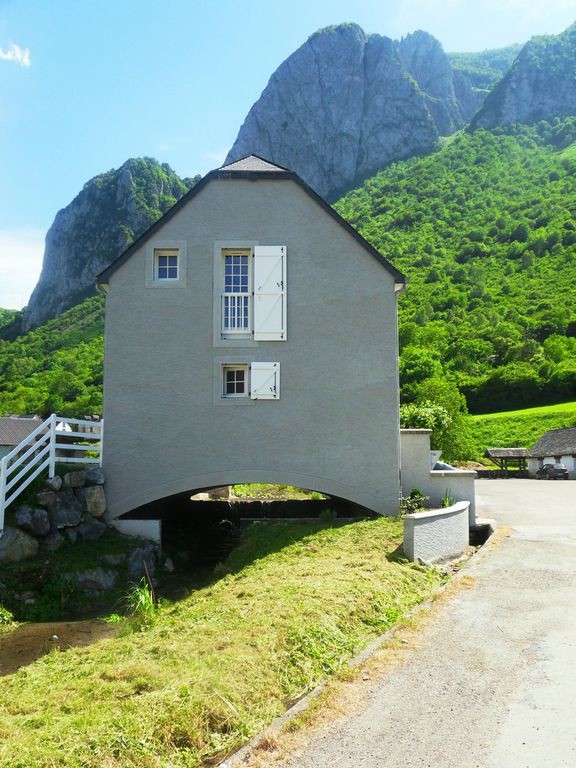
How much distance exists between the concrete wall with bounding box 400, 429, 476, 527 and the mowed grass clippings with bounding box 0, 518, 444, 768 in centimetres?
476

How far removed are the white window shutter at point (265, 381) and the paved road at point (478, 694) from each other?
256 inches

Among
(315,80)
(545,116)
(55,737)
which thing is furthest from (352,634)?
(315,80)

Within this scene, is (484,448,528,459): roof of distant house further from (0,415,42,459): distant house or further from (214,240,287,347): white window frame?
(214,240,287,347): white window frame

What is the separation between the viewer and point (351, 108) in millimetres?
138750

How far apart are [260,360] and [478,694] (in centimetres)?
1003

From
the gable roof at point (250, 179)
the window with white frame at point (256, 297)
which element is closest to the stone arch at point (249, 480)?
the window with white frame at point (256, 297)

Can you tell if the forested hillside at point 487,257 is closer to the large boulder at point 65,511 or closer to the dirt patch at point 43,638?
the large boulder at point 65,511

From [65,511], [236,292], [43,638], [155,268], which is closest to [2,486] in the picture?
[65,511]

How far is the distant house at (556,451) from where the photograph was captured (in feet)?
165

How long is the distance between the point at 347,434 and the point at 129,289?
6.38 meters

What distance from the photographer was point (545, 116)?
127750mm

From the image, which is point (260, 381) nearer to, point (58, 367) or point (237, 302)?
point (237, 302)

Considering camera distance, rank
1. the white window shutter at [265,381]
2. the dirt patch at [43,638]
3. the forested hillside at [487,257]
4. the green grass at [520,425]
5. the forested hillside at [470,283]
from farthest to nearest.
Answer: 1. the forested hillside at [487,257]
2. the forested hillside at [470,283]
3. the green grass at [520,425]
4. the white window shutter at [265,381]
5. the dirt patch at [43,638]

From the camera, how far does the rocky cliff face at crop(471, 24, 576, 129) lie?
128 meters
